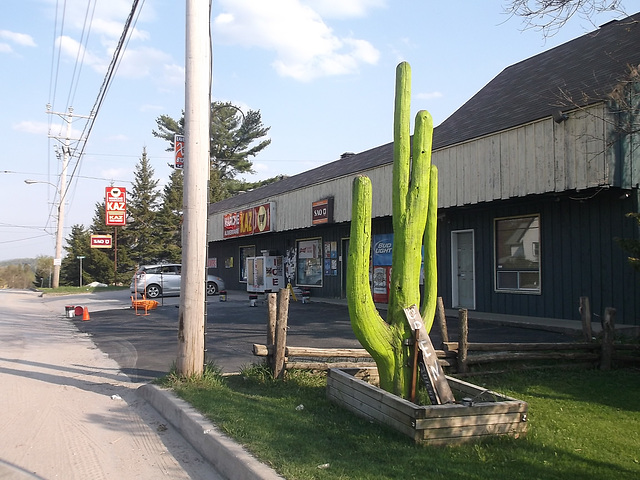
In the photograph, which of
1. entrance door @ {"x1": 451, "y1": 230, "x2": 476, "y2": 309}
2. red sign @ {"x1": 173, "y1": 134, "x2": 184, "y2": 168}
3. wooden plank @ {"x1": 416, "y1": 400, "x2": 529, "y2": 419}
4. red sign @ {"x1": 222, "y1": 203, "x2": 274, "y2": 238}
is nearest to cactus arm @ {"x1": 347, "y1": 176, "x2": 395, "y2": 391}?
wooden plank @ {"x1": 416, "y1": 400, "x2": 529, "y2": 419}

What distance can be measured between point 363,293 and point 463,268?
1073cm

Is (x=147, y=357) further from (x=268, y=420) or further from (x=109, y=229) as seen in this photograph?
(x=109, y=229)

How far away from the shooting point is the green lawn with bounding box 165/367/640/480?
4.39 metres

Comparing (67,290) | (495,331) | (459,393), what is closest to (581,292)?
(495,331)

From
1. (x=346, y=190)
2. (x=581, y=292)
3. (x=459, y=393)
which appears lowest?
(x=459, y=393)

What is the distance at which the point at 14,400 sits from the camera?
752 cm

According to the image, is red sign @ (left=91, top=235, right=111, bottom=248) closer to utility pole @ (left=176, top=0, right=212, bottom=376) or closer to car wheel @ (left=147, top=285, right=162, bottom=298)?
car wheel @ (left=147, top=285, right=162, bottom=298)

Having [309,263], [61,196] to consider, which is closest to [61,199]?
[61,196]

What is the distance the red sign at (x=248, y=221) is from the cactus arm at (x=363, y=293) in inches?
699

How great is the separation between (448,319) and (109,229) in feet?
160

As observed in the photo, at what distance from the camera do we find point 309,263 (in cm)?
2380

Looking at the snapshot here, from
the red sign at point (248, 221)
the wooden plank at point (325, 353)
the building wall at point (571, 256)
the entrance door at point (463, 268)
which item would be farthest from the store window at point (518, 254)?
the red sign at point (248, 221)

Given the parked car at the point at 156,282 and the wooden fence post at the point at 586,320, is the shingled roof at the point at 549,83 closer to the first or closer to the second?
the wooden fence post at the point at 586,320

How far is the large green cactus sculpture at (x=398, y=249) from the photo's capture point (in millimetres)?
5883
